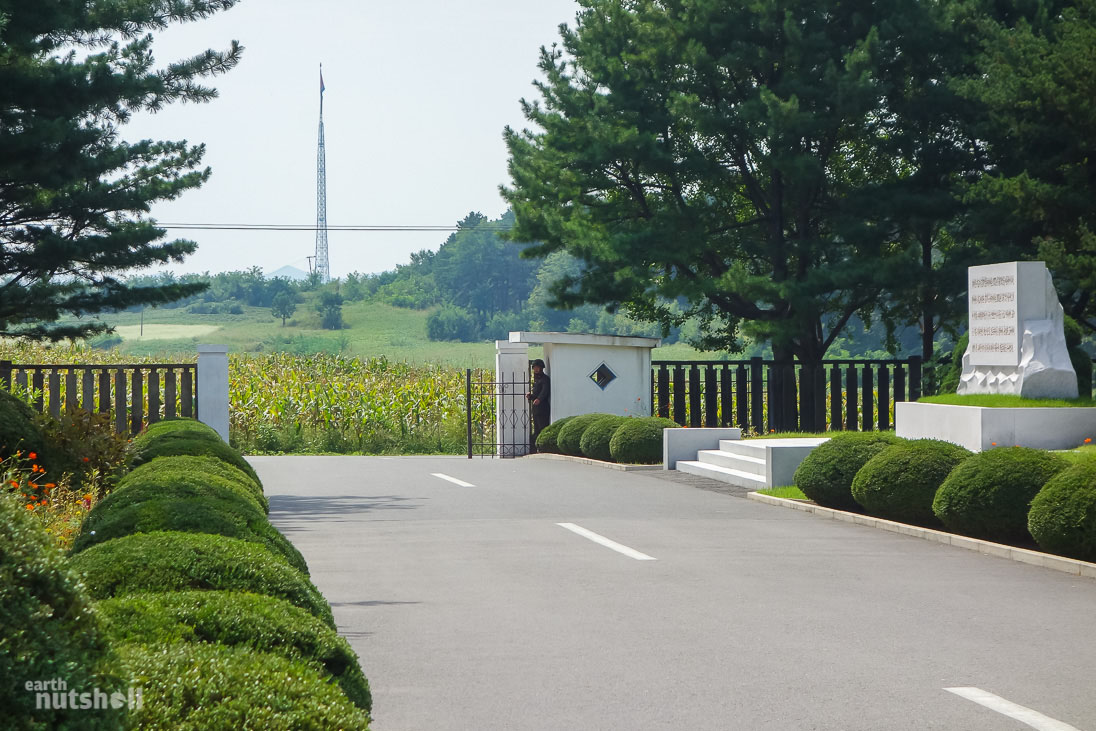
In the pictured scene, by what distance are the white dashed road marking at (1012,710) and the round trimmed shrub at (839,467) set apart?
7.45 m

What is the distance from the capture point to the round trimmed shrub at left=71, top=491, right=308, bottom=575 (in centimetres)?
578

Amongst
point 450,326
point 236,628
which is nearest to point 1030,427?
point 236,628

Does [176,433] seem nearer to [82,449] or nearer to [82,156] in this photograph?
[82,449]

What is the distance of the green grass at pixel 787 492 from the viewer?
49.3 feet

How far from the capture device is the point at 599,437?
21703 mm

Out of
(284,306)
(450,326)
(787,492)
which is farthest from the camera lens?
(284,306)

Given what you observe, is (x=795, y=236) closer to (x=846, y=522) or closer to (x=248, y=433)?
(x=248, y=433)

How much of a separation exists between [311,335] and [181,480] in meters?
91.9

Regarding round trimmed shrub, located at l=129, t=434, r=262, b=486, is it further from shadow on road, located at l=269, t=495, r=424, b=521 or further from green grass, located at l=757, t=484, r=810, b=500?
green grass, located at l=757, t=484, r=810, b=500

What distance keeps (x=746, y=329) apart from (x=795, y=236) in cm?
370

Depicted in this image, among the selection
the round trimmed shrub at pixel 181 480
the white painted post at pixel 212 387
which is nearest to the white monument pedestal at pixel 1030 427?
the round trimmed shrub at pixel 181 480

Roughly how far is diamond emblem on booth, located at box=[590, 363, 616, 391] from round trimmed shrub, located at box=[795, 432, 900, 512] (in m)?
11.8

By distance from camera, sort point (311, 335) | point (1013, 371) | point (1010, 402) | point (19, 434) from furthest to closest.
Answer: point (311, 335), point (1013, 371), point (1010, 402), point (19, 434)

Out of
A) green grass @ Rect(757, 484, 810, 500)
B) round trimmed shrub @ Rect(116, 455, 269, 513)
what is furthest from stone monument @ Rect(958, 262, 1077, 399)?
round trimmed shrub @ Rect(116, 455, 269, 513)
